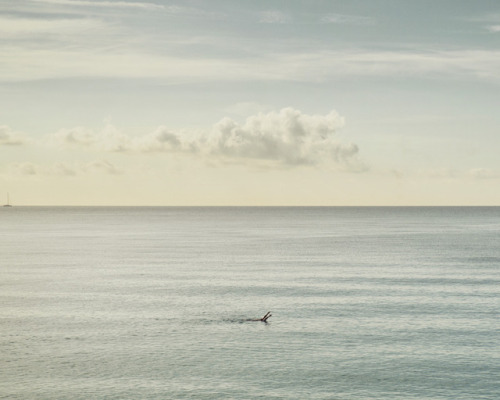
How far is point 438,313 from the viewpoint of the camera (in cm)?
7381

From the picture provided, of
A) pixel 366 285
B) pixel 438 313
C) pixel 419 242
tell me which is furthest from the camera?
pixel 419 242

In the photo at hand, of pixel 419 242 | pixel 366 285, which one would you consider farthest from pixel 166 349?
pixel 419 242

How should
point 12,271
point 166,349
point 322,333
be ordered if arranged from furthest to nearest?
point 12,271 → point 322,333 → point 166,349

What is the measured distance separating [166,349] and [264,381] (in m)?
12.8

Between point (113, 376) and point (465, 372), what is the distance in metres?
29.5

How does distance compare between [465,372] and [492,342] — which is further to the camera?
[492,342]

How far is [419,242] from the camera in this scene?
7461 inches

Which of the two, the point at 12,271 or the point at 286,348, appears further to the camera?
the point at 12,271

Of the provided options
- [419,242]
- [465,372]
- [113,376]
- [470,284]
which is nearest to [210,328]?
[113,376]

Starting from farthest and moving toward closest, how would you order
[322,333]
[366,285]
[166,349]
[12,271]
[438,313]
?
1. [12,271]
2. [366,285]
3. [438,313]
4. [322,333]
5. [166,349]

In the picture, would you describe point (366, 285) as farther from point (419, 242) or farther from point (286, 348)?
point (419, 242)

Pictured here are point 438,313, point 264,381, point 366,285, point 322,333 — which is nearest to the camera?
point 264,381

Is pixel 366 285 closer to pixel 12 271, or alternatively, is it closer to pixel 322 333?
pixel 322 333

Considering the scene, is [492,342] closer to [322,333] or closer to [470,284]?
[322,333]
